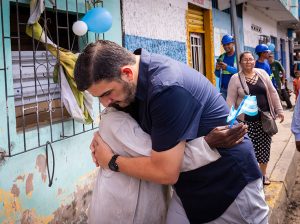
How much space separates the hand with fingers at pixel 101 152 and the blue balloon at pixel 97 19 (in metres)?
1.78

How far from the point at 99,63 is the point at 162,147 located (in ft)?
1.36

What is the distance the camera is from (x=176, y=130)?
1532mm

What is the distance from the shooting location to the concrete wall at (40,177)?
109 inches

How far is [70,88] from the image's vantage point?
3246mm

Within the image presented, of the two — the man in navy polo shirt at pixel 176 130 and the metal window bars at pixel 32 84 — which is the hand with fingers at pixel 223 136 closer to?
the man in navy polo shirt at pixel 176 130

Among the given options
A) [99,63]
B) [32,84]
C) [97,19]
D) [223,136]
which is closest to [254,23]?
[97,19]

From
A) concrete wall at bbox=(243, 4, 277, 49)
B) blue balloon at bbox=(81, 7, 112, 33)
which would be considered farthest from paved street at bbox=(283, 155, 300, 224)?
concrete wall at bbox=(243, 4, 277, 49)

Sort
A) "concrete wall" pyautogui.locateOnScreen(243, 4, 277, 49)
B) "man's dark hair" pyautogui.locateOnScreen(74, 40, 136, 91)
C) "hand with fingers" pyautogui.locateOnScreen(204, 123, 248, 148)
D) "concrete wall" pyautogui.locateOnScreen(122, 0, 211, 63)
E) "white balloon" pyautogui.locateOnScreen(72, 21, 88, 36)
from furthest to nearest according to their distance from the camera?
1. "concrete wall" pyautogui.locateOnScreen(243, 4, 277, 49)
2. "concrete wall" pyautogui.locateOnScreen(122, 0, 211, 63)
3. "white balloon" pyautogui.locateOnScreen(72, 21, 88, 36)
4. "hand with fingers" pyautogui.locateOnScreen(204, 123, 248, 148)
5. "man's dark hair" pyautogui.locateOnScreen(74, 40, 136, 91)

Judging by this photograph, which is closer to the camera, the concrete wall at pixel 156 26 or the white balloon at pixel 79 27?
the white balloon at pixel 79 27

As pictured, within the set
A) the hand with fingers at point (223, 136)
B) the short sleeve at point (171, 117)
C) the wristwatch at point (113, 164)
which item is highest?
the short sleeve at point (171, 117)

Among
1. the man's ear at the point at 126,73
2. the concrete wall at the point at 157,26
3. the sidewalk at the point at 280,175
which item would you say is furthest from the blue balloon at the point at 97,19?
the sidewalk at the point at 280,175

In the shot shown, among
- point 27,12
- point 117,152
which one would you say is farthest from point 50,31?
point 117,152

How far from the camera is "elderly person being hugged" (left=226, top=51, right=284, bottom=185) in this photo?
4203mm

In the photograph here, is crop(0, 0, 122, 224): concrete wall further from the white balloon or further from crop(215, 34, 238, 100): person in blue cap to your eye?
crop(215, 34, 238, 100): person in blue cap
